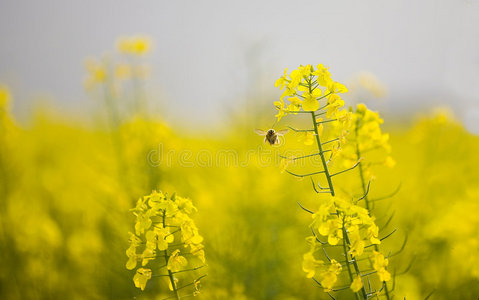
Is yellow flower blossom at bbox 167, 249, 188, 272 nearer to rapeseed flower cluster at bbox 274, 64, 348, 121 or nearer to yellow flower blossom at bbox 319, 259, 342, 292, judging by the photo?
yellow flower blossom at bbox 319, 259, 342, 292

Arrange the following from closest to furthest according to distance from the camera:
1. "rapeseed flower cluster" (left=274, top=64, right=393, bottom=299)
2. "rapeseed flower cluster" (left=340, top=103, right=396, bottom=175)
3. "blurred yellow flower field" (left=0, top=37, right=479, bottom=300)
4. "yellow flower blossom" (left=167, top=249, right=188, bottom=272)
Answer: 1. "rapeseed flower cluster" (left=274, top=64, right=393, bottom=299)
2. "yellow flower blossom" (left=167, top=249, right=188, bottom=272)
3. "rapeseed flower cluster" (left=340, top=103, right=396, bottom=175)
4. "blurred yellow flower field" (left=0, top=37, right=479, bottom=300)

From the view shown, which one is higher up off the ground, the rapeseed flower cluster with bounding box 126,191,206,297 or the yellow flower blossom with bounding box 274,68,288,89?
the yellow flower blossom with bounding box 274,68,288,89

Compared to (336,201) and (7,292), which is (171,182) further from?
(336,201)

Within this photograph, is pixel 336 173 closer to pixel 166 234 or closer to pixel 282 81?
pixel 282 81

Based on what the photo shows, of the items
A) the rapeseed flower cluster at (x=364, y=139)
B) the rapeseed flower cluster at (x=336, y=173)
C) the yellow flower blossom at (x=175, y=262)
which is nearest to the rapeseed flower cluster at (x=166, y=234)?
the yellow flower blossom at (x=175, y=262)

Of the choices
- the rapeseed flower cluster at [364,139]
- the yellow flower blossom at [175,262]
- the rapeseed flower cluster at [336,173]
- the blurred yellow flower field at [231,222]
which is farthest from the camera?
the blurred yellow flower field at [231,222]

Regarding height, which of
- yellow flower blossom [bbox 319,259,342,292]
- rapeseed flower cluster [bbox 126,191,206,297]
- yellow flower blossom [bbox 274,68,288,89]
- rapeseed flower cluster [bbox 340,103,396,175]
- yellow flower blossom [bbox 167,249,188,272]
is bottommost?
yellow flower blossom [bbox 319,259,342,292]

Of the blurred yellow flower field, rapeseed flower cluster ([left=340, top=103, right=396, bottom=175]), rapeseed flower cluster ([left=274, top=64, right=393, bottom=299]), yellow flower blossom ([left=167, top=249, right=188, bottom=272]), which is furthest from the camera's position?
the blurred yellow flower field

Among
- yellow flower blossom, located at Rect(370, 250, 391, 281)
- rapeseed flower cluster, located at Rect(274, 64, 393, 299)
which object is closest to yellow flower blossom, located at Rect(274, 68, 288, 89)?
rapeseed flower cluster, located at Rect(274, 64, 393, 299)

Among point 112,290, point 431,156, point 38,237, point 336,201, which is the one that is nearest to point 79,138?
point 38,237

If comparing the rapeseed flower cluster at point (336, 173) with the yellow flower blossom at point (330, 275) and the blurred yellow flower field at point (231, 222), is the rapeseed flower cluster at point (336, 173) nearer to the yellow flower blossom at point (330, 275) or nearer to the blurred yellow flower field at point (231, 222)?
the yellow flower blossom at point (330, 275)

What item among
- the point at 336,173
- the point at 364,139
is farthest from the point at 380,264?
the point at 364,139
